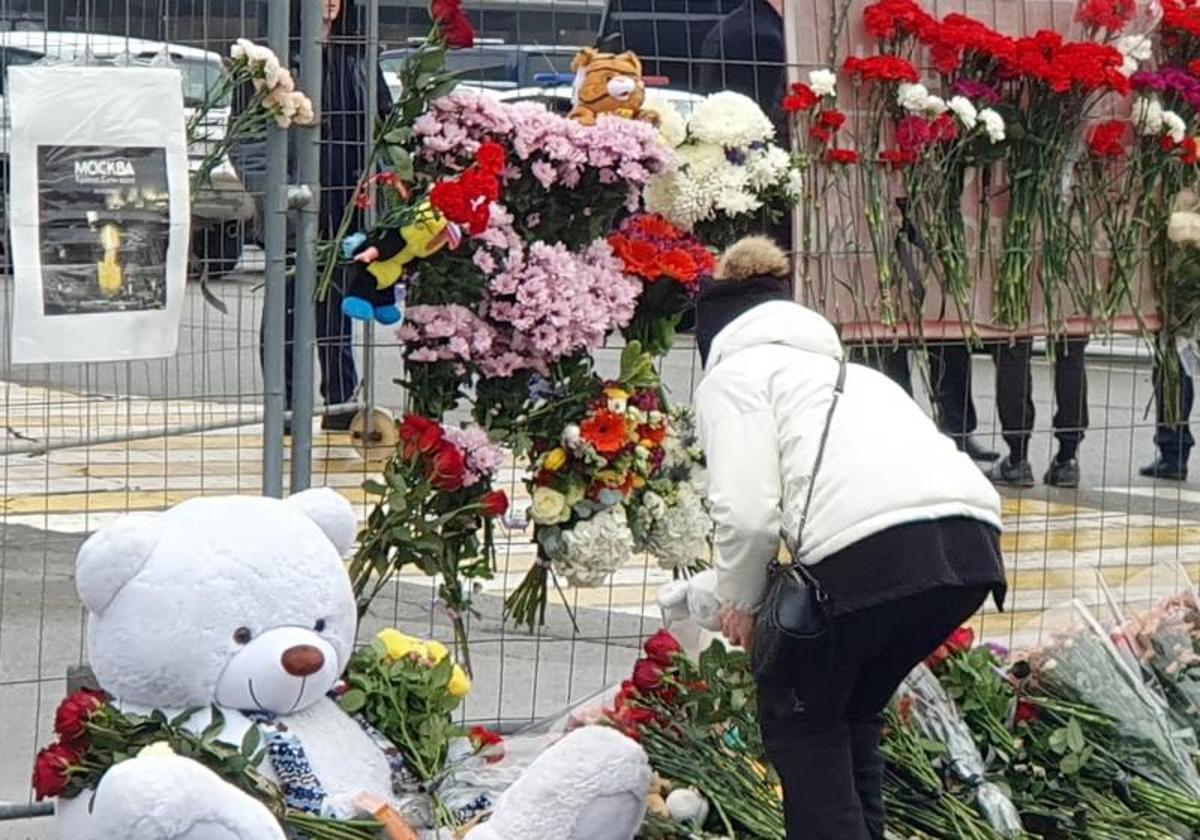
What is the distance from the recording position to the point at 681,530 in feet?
16.6

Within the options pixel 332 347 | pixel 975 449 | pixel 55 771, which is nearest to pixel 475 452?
pixel 55 771

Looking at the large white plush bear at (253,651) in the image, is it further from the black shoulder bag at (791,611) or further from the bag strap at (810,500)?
the bag strap at (810,500)

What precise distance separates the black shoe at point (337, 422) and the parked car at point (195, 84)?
6.61ft

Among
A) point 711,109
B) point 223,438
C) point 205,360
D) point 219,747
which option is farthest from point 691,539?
point 223,438

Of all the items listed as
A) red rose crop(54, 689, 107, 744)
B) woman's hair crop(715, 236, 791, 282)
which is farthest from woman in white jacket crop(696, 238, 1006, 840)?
red rose crop(54, 689, 107, 744)

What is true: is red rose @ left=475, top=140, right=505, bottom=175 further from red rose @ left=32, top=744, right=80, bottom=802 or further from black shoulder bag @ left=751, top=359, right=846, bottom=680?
red rose @ left=32, top=744, right=80, bottom=802

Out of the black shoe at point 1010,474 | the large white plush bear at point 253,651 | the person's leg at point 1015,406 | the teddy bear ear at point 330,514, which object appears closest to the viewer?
the large white plush bear at point 253,651

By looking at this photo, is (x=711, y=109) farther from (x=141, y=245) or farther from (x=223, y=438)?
(x=223, y=438)

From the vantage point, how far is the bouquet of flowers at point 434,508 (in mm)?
4875

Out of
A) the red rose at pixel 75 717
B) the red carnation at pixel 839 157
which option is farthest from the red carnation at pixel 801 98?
the red rose at pixel 75 717

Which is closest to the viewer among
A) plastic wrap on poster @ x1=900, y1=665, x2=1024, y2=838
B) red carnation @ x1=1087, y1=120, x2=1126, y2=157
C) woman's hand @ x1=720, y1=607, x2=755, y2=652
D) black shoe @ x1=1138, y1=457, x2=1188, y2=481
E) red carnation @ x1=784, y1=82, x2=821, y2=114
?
woman's hand @ x1=720, y1=607, x2=755, y2=652

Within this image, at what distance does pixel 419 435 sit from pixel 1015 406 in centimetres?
259

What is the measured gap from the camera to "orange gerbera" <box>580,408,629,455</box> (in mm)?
4906

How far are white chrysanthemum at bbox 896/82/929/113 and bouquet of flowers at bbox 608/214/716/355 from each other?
870 millimetres
